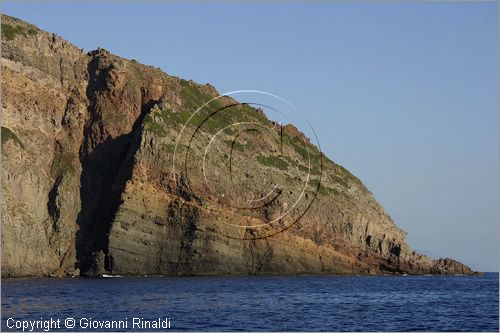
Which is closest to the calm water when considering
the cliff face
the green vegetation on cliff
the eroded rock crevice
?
the cliff face

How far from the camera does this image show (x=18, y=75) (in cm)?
12488

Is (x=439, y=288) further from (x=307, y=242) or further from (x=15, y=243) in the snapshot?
(x=15, y=243)

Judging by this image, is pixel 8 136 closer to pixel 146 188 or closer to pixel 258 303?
pixel 146 188

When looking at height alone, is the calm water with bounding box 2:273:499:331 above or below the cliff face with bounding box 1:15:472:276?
below

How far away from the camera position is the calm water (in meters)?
61.7

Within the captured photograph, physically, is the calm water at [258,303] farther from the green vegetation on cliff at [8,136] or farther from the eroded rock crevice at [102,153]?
the green vegetation on cliff at [8,136]

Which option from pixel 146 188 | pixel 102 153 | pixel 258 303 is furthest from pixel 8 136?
pixel 258 303

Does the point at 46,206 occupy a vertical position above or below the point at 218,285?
above

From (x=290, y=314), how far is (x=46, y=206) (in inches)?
2436

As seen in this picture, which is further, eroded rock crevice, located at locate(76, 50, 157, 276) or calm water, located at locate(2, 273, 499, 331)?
eroded rock crevice, located at locate(76, 50, 157, 276)

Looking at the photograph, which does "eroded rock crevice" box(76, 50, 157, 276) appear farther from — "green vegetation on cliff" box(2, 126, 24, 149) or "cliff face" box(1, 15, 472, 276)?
"green vegetation on cliff" box(2, 126, 24, 149)

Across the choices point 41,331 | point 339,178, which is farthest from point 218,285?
point 339,178

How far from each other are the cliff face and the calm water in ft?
34.3

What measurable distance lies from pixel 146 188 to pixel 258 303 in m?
47.8
